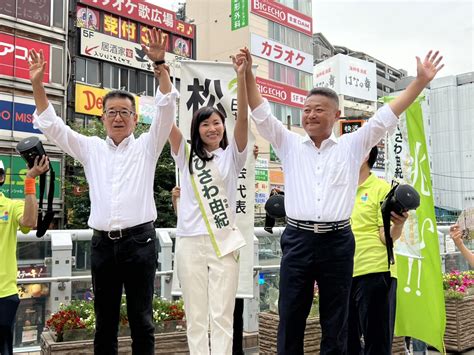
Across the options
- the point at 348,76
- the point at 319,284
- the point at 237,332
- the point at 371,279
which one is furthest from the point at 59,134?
the point at 348,76

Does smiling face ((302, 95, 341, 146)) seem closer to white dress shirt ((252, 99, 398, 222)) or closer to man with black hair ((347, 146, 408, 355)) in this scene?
white dress shirt ((252, 99, 398, 222))

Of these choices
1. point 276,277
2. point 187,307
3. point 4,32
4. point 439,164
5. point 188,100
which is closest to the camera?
point 187,307

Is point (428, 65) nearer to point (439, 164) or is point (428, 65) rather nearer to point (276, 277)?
point (276, 277)

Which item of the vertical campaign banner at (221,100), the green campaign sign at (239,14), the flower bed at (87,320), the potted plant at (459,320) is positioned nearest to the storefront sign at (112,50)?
the green campaign sign at (239,14)

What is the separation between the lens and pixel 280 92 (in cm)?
2858

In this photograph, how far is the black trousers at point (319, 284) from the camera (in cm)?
289

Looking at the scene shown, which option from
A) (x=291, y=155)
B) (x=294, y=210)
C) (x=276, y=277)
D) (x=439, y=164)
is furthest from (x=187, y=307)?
(x=439, y=164)

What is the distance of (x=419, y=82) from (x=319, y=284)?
1.38 meters

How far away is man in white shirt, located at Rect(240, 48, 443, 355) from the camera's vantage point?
2.90 m

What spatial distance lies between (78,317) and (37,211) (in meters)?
1.13

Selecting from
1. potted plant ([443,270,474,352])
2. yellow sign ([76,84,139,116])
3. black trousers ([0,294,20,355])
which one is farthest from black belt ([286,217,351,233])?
yellow sign ([76,84,139,116])

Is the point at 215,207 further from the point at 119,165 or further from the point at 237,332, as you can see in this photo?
the point at 237,332

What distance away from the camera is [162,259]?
5.34 m

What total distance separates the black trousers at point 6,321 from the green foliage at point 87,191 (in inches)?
604
